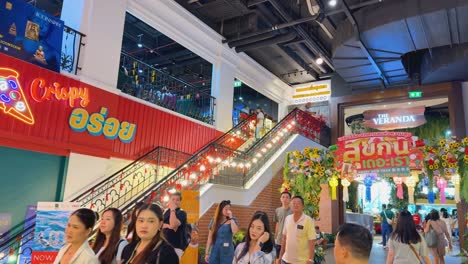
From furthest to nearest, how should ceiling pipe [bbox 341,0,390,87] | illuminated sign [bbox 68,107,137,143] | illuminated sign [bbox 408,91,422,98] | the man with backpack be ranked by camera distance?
illuminated sign [bbox 408,91,422,98] → the man with backpack → ceiling pipe [bbox 341,0,390,87] → illuminated sign [bbox 68,107,137,143]

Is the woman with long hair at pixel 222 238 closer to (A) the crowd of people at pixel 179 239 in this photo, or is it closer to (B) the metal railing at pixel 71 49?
(A) the crowd of people at pixel 179 239

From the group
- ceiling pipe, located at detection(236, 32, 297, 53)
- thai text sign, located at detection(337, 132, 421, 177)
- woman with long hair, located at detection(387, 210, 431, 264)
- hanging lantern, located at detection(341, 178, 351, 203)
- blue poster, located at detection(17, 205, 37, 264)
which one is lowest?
blue poster, located at detection(17, 205, 37, 264)

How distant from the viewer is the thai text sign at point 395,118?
14.0m

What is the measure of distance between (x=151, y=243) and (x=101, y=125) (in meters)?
6.49

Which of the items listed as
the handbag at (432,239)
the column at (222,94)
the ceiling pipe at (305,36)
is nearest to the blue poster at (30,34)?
the ceiling pipe at (305,36)

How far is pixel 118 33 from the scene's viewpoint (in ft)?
28.9

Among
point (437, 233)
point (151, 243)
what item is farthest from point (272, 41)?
point (151, 243)

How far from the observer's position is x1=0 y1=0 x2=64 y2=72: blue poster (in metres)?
6.73

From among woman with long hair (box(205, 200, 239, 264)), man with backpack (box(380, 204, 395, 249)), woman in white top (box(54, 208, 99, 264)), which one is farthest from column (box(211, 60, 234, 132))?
woman in white top (box(54, 208, 99, 264))

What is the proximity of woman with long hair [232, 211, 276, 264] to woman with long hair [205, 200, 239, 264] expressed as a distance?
139 cm

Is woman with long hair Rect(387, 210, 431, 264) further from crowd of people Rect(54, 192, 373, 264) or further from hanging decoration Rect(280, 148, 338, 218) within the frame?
hanging decoration Rect(280, 148, 338, 218)

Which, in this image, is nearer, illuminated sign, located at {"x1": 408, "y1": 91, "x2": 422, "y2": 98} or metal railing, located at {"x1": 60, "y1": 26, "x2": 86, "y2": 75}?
metal railing, located at {"x1": 60, "y1": 26, "x2": 86, "y2": 75}

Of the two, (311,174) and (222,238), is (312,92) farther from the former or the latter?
(222,238)

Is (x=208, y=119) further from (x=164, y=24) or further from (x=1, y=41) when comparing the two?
(x=1, y=41)
